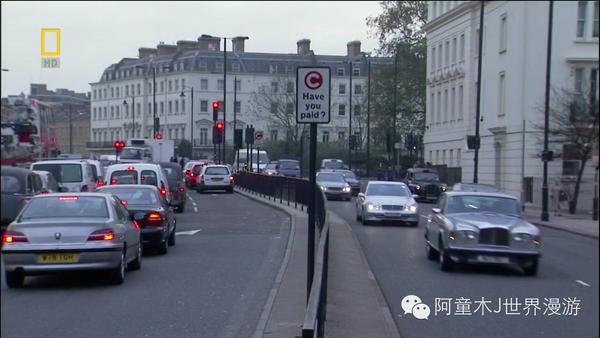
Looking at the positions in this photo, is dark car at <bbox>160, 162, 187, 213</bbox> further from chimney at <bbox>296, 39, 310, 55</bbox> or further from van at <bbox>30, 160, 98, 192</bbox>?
chimney at <bbox>296, 39, 310, 55</bbox>

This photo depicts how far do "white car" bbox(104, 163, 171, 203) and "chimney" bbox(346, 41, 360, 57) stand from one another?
61.1 ft

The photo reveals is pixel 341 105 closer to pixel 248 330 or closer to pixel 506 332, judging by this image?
pixel 248 330

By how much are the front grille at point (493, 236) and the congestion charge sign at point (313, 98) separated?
2913 mm

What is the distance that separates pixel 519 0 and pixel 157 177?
77.5 feet

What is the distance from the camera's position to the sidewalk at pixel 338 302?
8469mm

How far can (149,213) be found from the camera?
16.5m

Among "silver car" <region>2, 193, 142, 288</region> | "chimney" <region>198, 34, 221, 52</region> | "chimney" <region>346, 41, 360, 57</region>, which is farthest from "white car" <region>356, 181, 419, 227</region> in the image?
"chimney" <region>346, 41, 360, 57</region>

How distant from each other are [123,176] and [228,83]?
54.8 ft

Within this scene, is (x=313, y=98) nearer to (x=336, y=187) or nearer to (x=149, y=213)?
(x=149, y=213)

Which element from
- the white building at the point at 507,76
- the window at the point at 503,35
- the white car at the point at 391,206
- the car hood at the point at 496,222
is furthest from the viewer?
the white car at the point at 391,206

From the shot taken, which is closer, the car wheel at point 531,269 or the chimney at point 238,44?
the car wheel at point 531,269

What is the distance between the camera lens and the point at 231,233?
22328 millimetres

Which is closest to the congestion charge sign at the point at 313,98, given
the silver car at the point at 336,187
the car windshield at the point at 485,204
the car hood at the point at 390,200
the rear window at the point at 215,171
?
the car windshield at the point at 485,204

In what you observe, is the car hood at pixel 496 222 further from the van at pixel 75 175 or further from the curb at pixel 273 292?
the van at pixel 75 175
